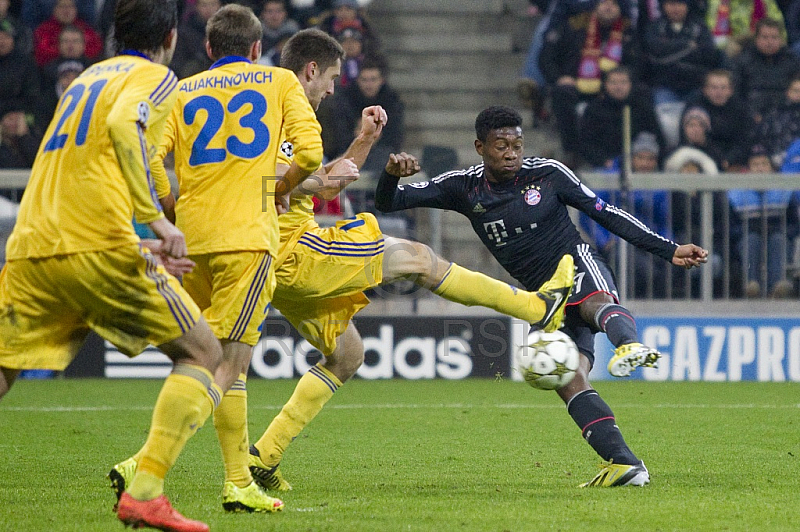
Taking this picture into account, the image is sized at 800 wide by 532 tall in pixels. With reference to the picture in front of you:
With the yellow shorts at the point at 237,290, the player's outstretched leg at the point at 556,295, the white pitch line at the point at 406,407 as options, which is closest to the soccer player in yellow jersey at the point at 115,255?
the yellow shorts at the point at 237,290

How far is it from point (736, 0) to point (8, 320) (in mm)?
11905

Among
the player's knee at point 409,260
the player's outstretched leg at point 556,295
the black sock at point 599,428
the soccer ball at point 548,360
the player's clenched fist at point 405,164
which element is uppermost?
the player's clenched fist at point 405,164

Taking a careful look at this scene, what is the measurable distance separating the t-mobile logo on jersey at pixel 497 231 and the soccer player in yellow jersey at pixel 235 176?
4.78 feet

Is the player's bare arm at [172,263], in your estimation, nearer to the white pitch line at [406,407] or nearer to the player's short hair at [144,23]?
the player's short hair at [144,23]

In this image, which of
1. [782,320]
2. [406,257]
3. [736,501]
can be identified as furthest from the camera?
[782,320]

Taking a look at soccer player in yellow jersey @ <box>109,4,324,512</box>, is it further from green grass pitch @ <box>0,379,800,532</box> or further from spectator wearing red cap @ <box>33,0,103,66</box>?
spectator wearing red cap @ <box>33,0,103,66</box>

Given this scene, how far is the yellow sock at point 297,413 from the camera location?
5.34 m

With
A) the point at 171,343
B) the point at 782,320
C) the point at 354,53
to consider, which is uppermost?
the point at 354,53

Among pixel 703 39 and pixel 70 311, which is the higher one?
pixel 703 39

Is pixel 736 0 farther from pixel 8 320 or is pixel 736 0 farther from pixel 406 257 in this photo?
pixel 8 320

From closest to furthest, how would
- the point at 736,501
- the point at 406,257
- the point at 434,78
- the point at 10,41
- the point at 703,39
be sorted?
the point at 736,501 < the point at 406,257 < the point at 10,41 < the point at 703,39 < the point at 434,78

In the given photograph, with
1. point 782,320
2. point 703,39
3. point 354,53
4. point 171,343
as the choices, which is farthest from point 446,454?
point 703,39

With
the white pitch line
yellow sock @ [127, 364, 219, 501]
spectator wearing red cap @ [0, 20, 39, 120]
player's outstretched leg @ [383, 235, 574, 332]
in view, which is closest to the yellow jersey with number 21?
yellow sock @ [127, 364, 219, 501]

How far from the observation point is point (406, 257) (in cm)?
512
